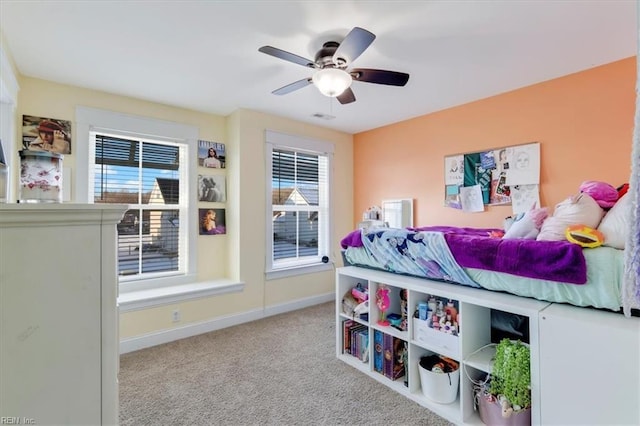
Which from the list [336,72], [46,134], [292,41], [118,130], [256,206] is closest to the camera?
[336,72]

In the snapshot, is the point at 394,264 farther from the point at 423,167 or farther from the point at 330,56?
the point at 423,167

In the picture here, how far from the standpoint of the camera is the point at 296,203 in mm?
4086

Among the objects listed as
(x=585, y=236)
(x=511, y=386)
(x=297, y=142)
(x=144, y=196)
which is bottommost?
(x=511, y=386)

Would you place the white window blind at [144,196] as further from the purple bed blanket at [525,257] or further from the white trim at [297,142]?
the purple bed blanket at [525,257]

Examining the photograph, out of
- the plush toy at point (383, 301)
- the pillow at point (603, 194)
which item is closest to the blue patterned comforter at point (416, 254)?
the plush toy at point (383, 301)

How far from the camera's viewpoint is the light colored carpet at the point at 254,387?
6.07ft

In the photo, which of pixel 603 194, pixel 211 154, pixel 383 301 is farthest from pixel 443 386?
pixel 211 154

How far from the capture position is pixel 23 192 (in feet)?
3.03

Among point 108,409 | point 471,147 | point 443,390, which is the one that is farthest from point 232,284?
point 471,147

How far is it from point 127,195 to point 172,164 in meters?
0.56

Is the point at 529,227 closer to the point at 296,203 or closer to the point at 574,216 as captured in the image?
the point at 574,216

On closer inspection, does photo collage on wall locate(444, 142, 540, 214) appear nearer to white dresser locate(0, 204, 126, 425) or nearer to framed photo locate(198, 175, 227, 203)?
framed photo locate(198, 175, 227, 203)

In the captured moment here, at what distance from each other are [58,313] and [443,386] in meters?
1.98

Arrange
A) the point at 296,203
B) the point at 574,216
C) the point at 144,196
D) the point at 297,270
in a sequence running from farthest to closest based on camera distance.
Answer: the point at 296,203 < the point at 297,270 < the point at 144,196 < the point at 574,216
